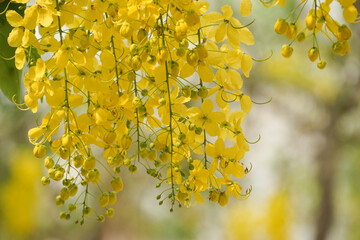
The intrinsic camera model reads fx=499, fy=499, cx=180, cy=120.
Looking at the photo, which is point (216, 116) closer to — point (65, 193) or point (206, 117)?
point (206, 117)

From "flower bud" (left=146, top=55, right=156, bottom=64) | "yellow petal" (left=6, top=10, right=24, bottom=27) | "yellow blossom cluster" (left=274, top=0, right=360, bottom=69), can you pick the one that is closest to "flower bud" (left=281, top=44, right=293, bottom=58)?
"yellow blossom cluster" (left=274, top=0, right=360, bottom=69)

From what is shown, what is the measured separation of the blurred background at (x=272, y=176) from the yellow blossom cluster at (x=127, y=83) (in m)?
1.62

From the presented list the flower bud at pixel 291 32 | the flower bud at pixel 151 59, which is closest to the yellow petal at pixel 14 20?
the flower bud at pixel 151 59

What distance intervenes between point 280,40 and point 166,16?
1.96m

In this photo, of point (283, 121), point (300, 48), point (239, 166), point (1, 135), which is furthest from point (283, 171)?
point (239, 166)

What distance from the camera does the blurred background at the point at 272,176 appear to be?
2.23m

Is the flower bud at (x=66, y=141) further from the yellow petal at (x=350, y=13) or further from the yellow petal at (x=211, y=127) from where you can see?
the yellow petal at (x=350, y=13)

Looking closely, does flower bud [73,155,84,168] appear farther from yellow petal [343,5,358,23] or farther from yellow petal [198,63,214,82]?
yellow petal [343,5,358,23]

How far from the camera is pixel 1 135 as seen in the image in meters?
2.64

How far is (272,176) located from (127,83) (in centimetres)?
273

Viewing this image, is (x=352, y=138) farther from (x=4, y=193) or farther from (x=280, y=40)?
(x=4, y=193)

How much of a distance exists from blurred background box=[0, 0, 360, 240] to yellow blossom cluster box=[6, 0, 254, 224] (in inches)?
63.9

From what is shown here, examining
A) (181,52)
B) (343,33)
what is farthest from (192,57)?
(343,33)

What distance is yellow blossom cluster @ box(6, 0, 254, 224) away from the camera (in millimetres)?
373
